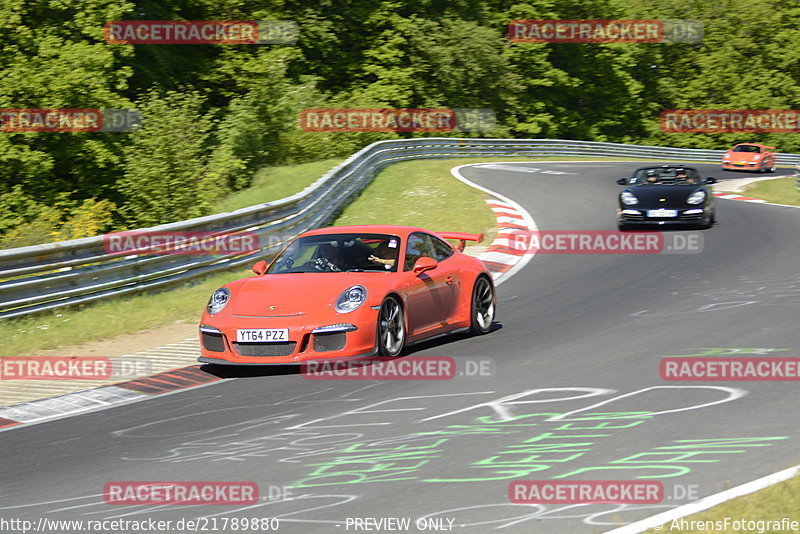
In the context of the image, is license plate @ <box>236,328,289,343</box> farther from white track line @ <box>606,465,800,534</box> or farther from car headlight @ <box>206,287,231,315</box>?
white track line @ <box>606,465,800,534</box>

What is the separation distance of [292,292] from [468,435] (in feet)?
10.3

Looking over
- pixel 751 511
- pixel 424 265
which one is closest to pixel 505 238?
pixel 424 265

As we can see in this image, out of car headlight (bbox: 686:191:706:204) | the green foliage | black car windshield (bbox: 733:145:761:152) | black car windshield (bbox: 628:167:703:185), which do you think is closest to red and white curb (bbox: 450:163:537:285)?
black car windshield (bbox: 628:167:703:185)

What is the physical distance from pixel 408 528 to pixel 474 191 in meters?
21.2

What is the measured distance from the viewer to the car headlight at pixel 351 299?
357 inches

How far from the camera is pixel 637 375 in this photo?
27.8 ft

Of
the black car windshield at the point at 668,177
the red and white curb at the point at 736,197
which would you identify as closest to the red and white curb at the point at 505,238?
the black car windshield at the point at 668,177

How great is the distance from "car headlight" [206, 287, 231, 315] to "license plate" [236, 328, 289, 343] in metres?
0.51

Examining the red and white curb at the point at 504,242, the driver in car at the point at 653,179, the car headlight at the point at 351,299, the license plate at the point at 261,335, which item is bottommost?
the red and white curb at the point at 504,242

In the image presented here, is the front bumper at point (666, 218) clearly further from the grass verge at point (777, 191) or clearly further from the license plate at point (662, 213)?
the grass verge at point (777, 191)

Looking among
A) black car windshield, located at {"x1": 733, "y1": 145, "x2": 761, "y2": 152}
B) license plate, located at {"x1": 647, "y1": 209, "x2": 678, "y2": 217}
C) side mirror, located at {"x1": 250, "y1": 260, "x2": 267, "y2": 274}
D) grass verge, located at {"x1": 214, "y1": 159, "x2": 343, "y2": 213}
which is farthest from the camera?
black car windshield, located at {"x1": 733, "y1": 145, "x2": 761, "y2": 152}

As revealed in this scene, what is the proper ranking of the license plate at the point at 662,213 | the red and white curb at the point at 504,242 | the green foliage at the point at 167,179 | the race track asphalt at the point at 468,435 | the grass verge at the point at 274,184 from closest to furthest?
the race track asphalt at the point at 468,435 → the red and white curb at the point at 504,242 → the license plate at the point at 662,213 → the grass verge at the point at 274,184 → the green foliage at the point at 167,179

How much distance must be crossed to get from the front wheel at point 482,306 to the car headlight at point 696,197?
362 inches

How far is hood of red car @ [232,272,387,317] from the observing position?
9.13 m
